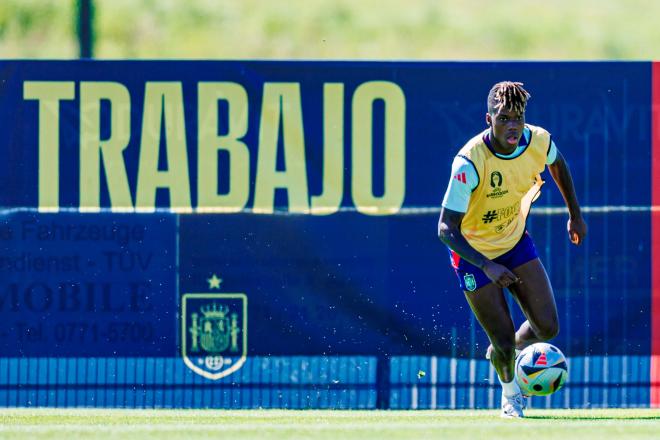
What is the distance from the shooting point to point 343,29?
24719 mm

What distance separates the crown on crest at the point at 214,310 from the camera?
9906 mm

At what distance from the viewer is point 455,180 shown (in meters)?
8.43

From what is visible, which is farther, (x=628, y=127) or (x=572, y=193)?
(x=628, y=127)

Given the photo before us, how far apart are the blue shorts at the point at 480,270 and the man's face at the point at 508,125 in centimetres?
73

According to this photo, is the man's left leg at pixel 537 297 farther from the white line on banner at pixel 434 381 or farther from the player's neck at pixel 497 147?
the white line on banner at pixel 434 381

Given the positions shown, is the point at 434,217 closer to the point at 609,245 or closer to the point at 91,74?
the point at 609,245

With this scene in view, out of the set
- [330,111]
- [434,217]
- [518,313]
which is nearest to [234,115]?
[330,111]

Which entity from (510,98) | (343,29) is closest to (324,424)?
(510,98)

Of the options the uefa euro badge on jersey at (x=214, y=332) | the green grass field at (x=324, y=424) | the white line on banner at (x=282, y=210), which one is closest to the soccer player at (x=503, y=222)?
the green grass field at (x=324, y=424)

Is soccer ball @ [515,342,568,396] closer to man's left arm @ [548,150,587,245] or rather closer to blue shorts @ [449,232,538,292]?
blue shorts @ [449,232,538,292]

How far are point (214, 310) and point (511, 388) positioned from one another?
7.29ft

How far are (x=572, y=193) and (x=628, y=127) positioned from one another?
1.30m

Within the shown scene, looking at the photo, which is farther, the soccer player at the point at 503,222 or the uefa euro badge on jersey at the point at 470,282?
the uefa euro badge on jersey at the point at 470,282

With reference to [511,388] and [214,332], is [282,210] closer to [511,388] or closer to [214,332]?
[214,332]
